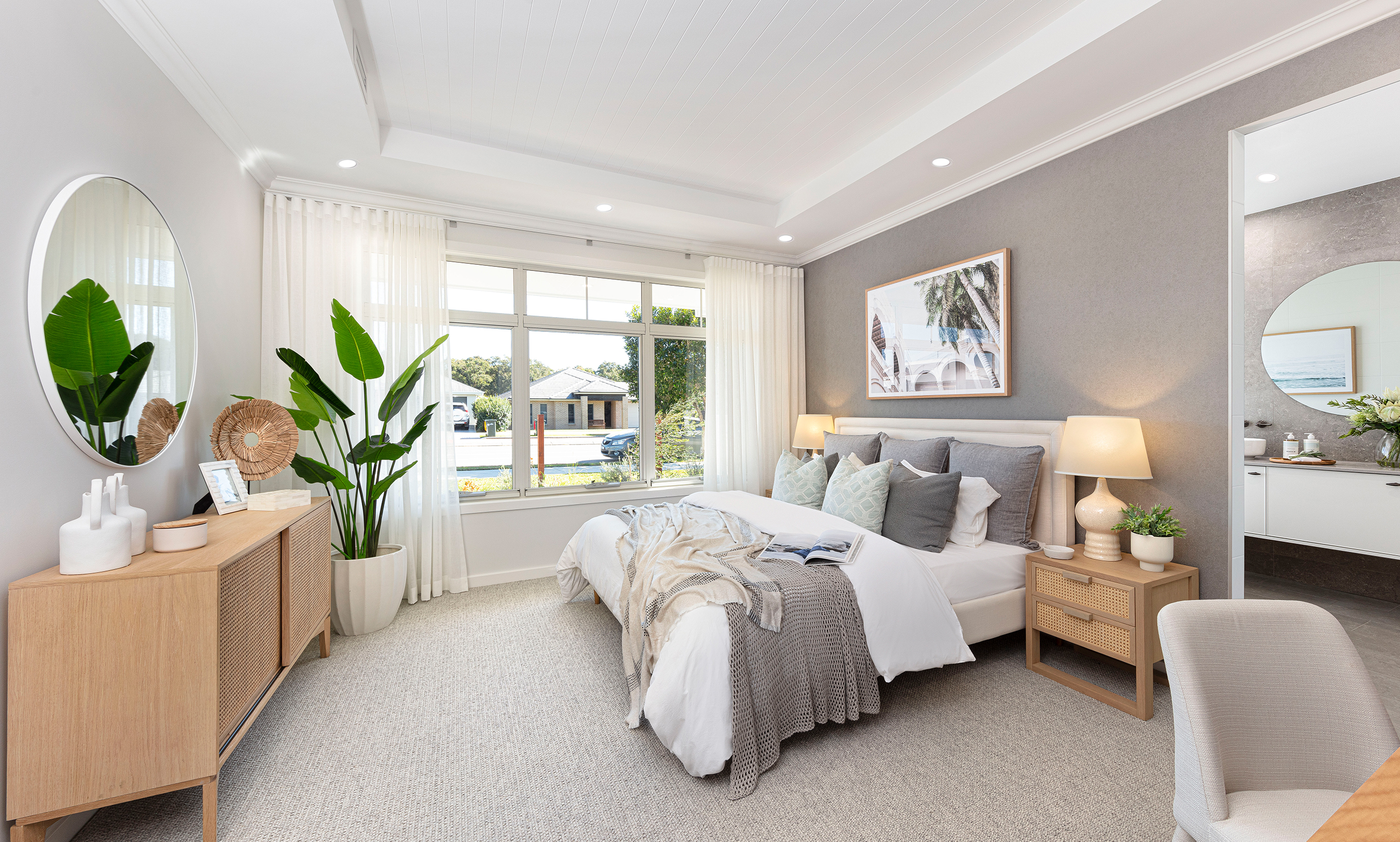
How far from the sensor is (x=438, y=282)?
3.83m

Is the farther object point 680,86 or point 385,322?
point 385,322

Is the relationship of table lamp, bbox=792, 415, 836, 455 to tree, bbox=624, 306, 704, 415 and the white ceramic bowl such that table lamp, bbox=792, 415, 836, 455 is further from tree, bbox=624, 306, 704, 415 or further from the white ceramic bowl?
the white ceramic bowl

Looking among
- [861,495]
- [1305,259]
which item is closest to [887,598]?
[861,495]

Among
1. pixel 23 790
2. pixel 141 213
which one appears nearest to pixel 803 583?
pixel 23 790

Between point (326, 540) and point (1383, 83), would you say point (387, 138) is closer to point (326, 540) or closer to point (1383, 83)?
point (326, 540)

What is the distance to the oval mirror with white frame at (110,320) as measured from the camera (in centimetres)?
167

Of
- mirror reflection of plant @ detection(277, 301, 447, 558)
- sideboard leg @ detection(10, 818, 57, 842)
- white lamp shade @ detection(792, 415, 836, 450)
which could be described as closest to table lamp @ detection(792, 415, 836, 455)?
white lamp shade @ detection(792, 415, 836, 450)

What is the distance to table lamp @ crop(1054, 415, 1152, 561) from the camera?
2.50 metres

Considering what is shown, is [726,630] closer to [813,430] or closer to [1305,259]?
[813,430]

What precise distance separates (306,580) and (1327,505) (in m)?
5.46

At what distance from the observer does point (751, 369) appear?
489 cm

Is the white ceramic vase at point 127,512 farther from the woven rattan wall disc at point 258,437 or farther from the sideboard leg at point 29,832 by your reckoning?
the woven rattan wall disc at point 258,437

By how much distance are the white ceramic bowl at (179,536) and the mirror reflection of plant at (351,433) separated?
1166 millimetres

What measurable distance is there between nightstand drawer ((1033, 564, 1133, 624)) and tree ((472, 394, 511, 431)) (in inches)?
138
